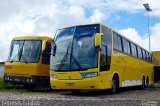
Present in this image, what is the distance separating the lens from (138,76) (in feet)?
80.3

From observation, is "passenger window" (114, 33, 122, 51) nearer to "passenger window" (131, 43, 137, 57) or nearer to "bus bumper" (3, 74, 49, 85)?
"passenger window" (131, 43, 137, 57)

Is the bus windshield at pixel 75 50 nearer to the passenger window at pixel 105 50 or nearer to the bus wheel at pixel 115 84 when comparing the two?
the passenger window at pixel 105 50

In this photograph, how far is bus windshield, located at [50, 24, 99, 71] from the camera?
1596cm

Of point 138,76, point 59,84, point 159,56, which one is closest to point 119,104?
point 59,84

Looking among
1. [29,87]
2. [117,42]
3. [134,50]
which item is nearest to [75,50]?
[117,42]

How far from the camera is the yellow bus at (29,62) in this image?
18953mm

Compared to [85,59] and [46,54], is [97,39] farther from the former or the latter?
[46,54]

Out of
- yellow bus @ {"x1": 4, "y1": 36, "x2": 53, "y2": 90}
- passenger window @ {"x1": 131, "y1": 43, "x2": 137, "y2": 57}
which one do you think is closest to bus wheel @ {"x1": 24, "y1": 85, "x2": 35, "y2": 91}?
yellow bus @ {"x1": 4, "y1": 36, "x2": 53, "y2": 90}

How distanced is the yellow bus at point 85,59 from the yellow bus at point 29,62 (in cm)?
196

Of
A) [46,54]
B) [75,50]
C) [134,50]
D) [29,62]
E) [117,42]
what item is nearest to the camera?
[75,50]

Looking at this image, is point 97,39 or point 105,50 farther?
point 105,50

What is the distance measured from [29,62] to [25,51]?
0.75 metres

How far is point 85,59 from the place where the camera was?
52.4 feet

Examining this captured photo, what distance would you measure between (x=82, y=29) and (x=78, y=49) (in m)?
1.08
